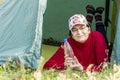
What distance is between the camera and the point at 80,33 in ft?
11.0

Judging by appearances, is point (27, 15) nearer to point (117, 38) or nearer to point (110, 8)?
point (117, 38)

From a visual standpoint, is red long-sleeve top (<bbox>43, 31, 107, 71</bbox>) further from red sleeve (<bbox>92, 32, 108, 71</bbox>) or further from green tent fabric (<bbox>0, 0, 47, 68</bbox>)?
green tent fabric (<bbox>0, 0, 47, 68</bbox>)

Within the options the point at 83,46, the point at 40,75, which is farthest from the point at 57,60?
the point at 40,75

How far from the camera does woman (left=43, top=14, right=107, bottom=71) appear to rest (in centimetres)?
339

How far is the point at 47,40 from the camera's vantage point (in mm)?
6652

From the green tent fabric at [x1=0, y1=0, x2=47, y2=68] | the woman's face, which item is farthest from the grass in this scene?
the green tent fabric at [x1=0, y1=0, x2=47, y2=68]

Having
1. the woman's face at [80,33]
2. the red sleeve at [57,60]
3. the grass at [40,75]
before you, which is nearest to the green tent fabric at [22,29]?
the red sleeve at [57,60]

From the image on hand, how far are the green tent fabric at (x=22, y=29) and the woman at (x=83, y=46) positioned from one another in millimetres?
293

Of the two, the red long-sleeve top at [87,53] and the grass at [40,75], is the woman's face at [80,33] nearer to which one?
the red long-sleeve top at [87,53]

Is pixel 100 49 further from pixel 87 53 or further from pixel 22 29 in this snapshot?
pixel 22 29

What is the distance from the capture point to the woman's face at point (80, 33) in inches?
132

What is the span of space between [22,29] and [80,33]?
2.35 feet

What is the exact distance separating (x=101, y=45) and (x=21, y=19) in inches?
32.6

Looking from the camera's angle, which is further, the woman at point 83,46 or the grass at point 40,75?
the woman at point 83,46
